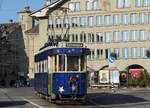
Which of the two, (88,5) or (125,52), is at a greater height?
(88,5)

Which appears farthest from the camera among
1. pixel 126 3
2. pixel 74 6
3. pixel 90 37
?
Result: pixel 74 6

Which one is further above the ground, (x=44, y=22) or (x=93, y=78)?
(x=44, y=22)

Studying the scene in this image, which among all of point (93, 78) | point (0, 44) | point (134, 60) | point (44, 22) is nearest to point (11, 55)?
point (0, 44)

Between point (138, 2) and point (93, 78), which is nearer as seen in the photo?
point (93, 78)

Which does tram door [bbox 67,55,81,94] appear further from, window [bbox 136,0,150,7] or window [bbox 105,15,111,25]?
window [bbox 105,15,111,25]

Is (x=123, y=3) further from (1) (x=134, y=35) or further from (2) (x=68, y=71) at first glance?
(2) (x=68, y=71)

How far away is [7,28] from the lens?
106750 millimetres

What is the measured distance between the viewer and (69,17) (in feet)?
248

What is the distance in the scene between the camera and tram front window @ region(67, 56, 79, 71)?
874 inches

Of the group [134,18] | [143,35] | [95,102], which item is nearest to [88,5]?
[134,18]

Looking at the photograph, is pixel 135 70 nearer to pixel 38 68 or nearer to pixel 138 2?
pixel 138 2

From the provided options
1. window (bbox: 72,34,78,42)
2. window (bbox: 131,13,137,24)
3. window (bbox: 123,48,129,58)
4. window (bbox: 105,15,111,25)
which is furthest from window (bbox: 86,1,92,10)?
window (bbox: 123,48,129,58)

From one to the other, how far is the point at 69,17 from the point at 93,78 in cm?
2290

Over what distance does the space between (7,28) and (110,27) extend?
132ft
